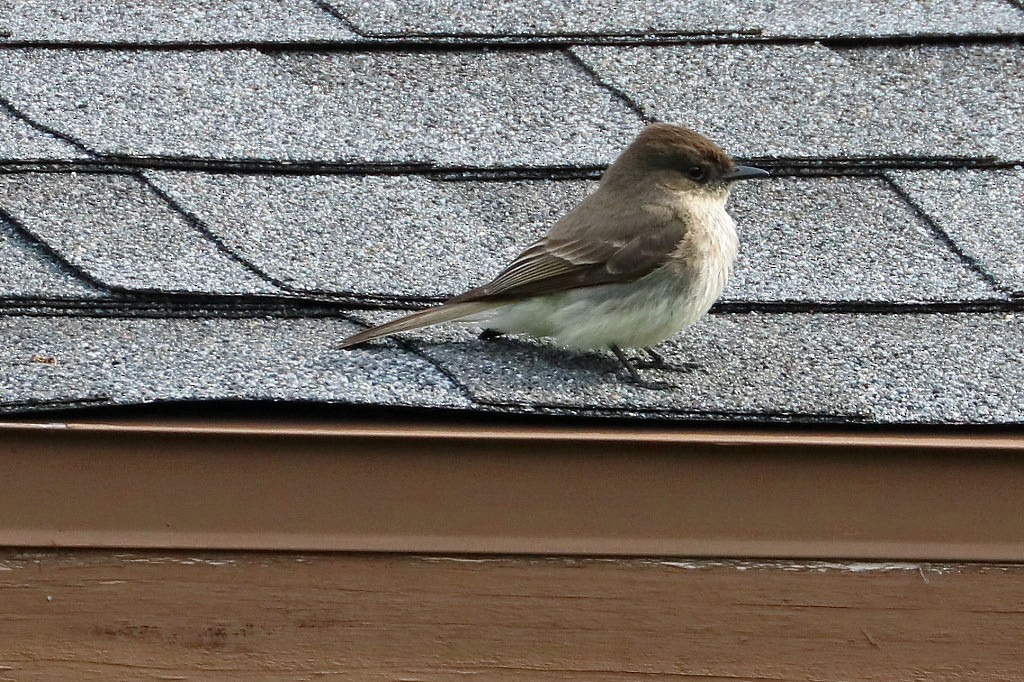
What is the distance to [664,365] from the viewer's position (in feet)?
11.8

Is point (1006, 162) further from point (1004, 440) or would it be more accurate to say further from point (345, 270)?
point (345, 270)

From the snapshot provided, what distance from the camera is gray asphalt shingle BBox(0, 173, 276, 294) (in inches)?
142

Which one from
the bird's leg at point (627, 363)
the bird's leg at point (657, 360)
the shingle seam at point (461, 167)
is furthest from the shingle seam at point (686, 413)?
the shingle seam at point (461, 167)

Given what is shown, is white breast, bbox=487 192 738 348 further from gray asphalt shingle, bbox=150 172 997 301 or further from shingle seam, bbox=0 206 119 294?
shingle seam, bbox=0 206 119 294

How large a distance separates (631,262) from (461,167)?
0.56 metres

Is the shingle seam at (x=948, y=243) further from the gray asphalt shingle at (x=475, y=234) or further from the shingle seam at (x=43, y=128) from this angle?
the shingle seam at (x=43, y=128)

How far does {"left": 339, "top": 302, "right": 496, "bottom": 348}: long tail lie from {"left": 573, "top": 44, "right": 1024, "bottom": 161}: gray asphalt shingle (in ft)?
3.64

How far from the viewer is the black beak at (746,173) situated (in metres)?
4.12

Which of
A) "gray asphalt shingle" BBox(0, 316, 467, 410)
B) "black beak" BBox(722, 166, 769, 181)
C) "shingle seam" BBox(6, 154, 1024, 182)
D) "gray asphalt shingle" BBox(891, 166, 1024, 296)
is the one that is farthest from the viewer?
"black beak" BBox(722, 166, 769, 181)

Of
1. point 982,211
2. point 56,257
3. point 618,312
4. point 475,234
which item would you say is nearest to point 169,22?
point 56,257

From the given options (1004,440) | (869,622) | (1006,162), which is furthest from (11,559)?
(1006,162)

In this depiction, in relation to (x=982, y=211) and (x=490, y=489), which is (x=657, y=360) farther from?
(x=982, y=211)

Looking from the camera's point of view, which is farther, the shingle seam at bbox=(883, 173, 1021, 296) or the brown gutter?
the shingle seam at bbox=(883, 173, 1021, 296)

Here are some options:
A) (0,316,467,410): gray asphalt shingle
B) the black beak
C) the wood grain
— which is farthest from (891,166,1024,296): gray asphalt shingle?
(0,316,467,410): gray asphalt shingle
